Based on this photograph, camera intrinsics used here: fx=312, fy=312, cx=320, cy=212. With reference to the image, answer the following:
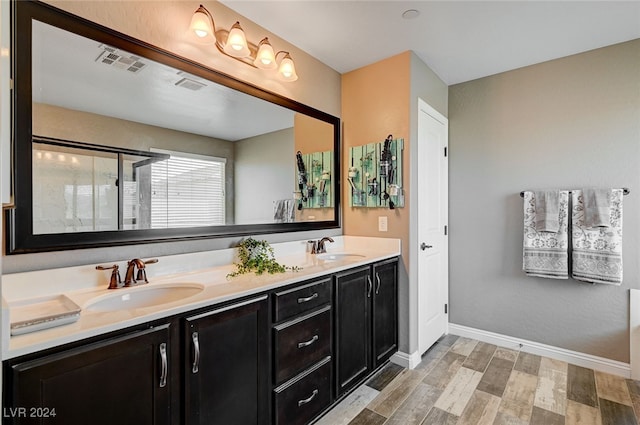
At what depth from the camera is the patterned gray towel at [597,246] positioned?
2.29 meters

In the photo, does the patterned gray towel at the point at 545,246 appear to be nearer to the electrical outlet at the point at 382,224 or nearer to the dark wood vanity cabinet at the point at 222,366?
the electrical outlet at the point at 382,224

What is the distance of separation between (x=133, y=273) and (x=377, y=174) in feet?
6.23

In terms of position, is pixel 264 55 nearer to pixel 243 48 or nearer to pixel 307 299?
pixel 243 48

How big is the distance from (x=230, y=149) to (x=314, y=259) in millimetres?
976

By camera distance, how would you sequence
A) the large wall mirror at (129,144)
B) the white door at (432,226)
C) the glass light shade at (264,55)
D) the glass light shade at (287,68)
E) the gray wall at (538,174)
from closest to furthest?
the large wall mirror at (129,144)
the glass light shade at (264,55)
the glass light shade at (287,68)
the gray wall at (538,174)
the white door at (432,226)

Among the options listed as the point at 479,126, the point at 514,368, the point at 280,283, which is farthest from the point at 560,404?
the point at 479,126

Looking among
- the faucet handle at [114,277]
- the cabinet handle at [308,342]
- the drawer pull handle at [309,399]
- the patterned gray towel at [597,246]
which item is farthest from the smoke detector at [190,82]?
the patterned gray towel at [597,246]

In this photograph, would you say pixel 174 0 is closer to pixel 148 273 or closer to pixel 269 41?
pixel 269 41

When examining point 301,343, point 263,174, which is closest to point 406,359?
point 301,343

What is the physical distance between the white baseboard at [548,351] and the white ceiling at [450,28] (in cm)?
243

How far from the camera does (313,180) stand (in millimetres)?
2664

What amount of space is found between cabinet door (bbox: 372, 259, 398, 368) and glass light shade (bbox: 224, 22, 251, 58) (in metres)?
1.66

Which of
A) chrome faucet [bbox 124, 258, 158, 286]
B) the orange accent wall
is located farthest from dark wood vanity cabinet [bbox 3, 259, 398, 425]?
the orange accent wall

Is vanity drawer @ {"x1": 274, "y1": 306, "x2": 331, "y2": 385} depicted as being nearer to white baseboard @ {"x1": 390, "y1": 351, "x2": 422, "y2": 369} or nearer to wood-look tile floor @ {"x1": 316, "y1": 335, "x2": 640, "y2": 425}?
wood-look tile floor @ {"x1": 316, "y1": 335, "x2": 640, "y2": 425}
